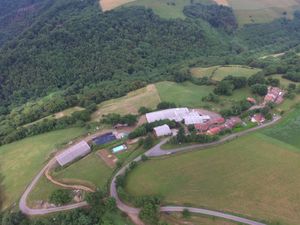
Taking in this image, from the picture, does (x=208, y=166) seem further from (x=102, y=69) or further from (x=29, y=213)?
(x=102, y=69)

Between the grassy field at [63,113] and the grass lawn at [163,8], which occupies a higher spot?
the grass lawn at [163,8]

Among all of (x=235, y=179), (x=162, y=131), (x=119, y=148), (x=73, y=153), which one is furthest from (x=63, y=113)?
(x=235, y=179)

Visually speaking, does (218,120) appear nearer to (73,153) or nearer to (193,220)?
(193,220)

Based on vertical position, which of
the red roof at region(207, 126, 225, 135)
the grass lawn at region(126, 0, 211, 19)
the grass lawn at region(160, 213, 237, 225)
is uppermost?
the grass lawn at region(126, 0, 211, 19)

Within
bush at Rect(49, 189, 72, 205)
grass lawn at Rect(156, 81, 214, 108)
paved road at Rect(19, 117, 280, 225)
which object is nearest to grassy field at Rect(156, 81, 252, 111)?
grass lawn at Rect(156, 81, 214, 108)

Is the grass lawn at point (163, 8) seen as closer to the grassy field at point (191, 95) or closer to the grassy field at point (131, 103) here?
the grassy field at point (191, 95)

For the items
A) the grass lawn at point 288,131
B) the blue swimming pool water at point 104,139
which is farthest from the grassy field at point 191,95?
the blue swimming pool water at point 104,139

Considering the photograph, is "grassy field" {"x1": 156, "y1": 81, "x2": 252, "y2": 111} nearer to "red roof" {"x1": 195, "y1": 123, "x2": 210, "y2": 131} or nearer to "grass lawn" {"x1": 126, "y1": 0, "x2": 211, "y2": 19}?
"red roof" {"x1": 195, "y1": 123, "x2": 210, "y2": 131}
